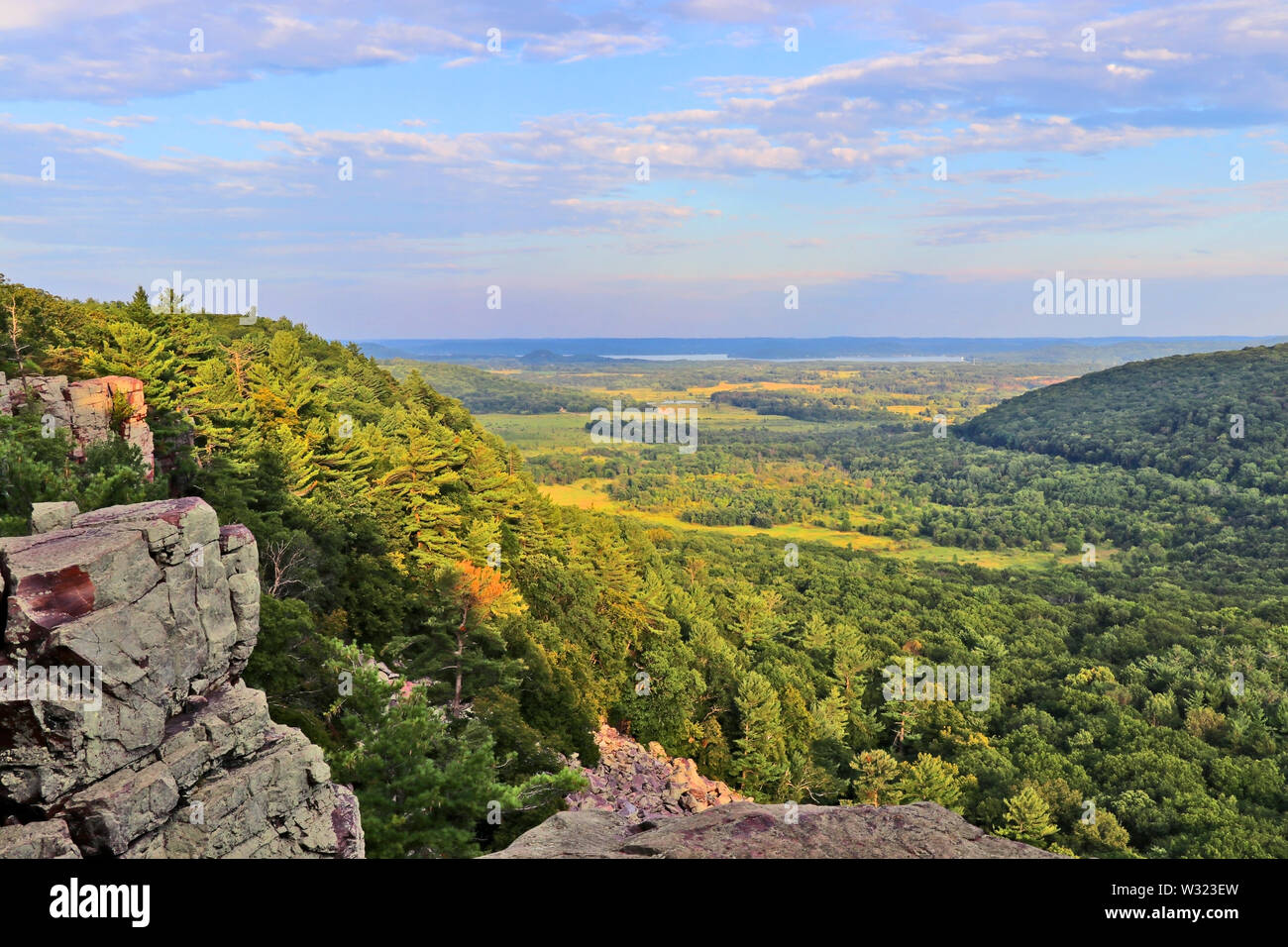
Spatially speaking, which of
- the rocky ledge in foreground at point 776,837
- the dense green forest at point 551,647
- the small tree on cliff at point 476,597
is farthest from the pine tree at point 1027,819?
the rocky ledge in foreground at point 776,837

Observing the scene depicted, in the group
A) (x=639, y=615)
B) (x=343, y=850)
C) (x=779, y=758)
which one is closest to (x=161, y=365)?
(x=343, y=850)

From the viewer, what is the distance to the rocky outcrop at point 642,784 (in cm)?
3023

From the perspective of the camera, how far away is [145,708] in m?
13.0

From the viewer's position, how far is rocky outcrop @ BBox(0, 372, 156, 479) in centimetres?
2820

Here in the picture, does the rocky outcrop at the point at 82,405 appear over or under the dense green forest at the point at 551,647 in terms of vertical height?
over

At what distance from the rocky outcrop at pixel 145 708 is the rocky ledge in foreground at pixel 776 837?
192 inches

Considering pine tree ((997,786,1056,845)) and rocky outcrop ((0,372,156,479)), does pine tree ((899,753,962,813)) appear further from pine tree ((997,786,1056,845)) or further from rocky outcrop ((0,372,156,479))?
rocky outcrop ((0,372,156,479))

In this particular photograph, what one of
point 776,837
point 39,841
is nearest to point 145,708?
point 39,841

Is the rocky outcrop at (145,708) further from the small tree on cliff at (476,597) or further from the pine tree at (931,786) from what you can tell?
the pine tree at (931,786)


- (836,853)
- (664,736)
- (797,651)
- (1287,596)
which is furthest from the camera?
(1287,596)

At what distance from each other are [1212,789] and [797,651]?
99.1ft

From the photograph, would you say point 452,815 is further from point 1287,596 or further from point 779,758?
point 1287,596

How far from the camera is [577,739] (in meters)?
34.5

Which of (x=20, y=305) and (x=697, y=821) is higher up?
(x=20, y=305)
